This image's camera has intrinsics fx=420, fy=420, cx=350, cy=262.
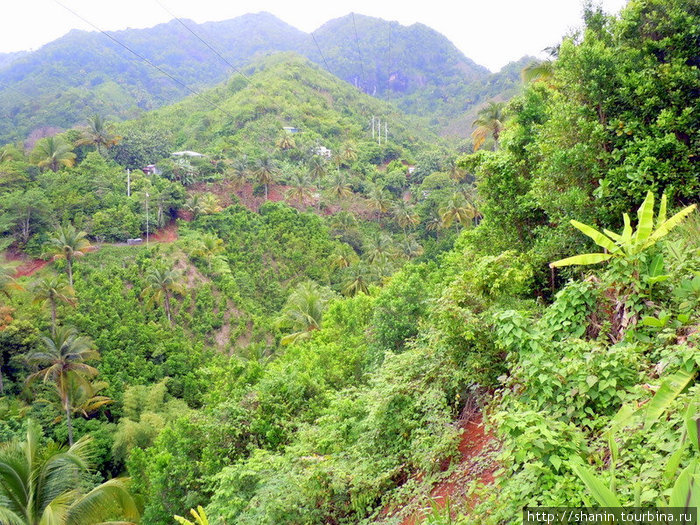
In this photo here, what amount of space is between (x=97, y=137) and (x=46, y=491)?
132 ft

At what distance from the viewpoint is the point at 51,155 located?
35.5 meters

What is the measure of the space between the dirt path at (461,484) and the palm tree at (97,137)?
4456cm

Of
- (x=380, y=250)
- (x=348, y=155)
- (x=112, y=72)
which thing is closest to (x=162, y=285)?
(x=380, y=250)

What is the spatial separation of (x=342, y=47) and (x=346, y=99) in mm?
100598

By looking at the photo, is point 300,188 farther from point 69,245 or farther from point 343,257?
point 69,245

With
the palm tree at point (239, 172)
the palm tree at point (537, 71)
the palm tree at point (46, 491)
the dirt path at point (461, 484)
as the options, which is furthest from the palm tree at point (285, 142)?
the dirt path at point (461, 484)

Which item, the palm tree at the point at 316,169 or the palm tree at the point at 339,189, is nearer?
the palm tree at the point at 339,189

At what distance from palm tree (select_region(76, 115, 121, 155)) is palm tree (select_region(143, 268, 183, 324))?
63.8 feet

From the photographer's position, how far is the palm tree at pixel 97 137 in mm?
39656

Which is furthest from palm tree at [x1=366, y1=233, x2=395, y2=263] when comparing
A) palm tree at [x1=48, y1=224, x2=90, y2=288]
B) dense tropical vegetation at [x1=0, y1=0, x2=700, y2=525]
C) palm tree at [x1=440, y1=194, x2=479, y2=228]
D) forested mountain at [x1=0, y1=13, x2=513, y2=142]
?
forested mountain at [x1=0, y1=13, x2=513, y2=142]

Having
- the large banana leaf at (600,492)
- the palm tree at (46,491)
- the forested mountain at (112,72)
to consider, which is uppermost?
the forested mountain at (112,72)

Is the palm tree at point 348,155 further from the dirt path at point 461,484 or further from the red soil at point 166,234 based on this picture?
the dirt path at point 461,484

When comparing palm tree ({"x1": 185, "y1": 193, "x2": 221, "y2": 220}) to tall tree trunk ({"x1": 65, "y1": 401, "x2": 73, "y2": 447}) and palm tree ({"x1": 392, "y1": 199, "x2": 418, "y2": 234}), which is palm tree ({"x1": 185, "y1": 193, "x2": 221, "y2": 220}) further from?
tall tree trunk ({"x1": 65, "y1": 401, "x2": 73, "y2": 447})

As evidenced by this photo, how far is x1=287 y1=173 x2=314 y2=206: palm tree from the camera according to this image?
43688mm
